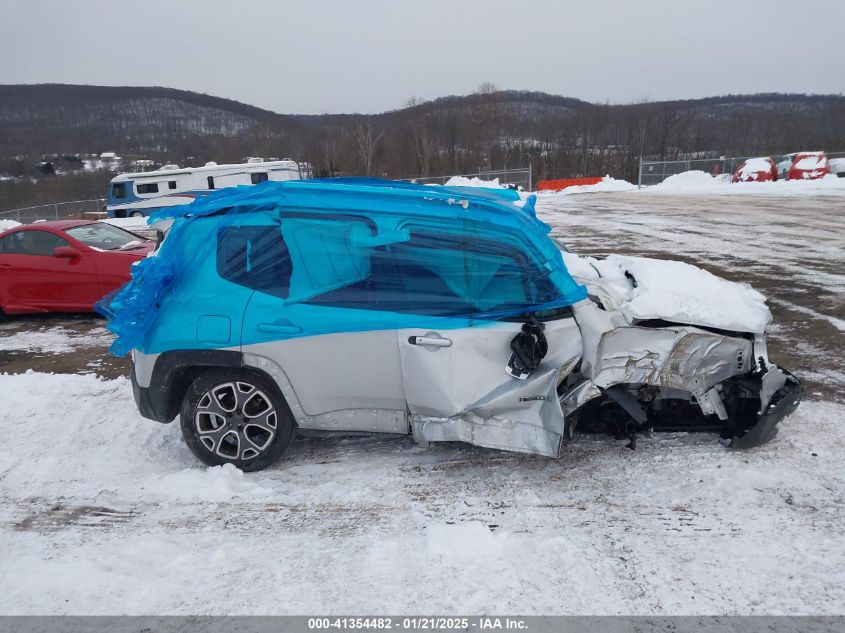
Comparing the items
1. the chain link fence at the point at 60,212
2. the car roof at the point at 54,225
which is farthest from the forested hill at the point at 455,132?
the car roof at the point at 54,225

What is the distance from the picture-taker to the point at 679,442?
3.95 m

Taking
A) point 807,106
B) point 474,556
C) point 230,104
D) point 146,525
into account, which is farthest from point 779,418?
point 230,104

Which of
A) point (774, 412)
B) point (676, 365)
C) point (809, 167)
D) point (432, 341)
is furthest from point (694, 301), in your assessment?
point (809, 167)

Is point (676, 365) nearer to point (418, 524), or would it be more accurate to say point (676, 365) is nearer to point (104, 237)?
point (418, 524)

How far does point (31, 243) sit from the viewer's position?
806 cm

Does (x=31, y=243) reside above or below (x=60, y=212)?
above

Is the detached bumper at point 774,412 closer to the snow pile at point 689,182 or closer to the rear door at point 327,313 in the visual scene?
the rear door at point 327,313

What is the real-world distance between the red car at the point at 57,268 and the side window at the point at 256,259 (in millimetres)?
4968

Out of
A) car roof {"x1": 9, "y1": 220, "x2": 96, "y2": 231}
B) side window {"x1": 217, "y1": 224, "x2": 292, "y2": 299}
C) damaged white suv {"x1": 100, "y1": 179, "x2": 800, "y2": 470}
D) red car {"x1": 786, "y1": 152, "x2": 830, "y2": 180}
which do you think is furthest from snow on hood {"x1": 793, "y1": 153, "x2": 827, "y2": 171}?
side window {"x1": 217, "y1": 224, "x2": 292, "y2": 299}

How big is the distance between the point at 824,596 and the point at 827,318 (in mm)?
Result: 5129

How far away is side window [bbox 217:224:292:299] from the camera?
11.7 ft

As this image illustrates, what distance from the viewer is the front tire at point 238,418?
3.72 metres

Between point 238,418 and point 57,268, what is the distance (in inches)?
232

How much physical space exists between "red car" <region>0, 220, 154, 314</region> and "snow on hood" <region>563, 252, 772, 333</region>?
21.4ft
